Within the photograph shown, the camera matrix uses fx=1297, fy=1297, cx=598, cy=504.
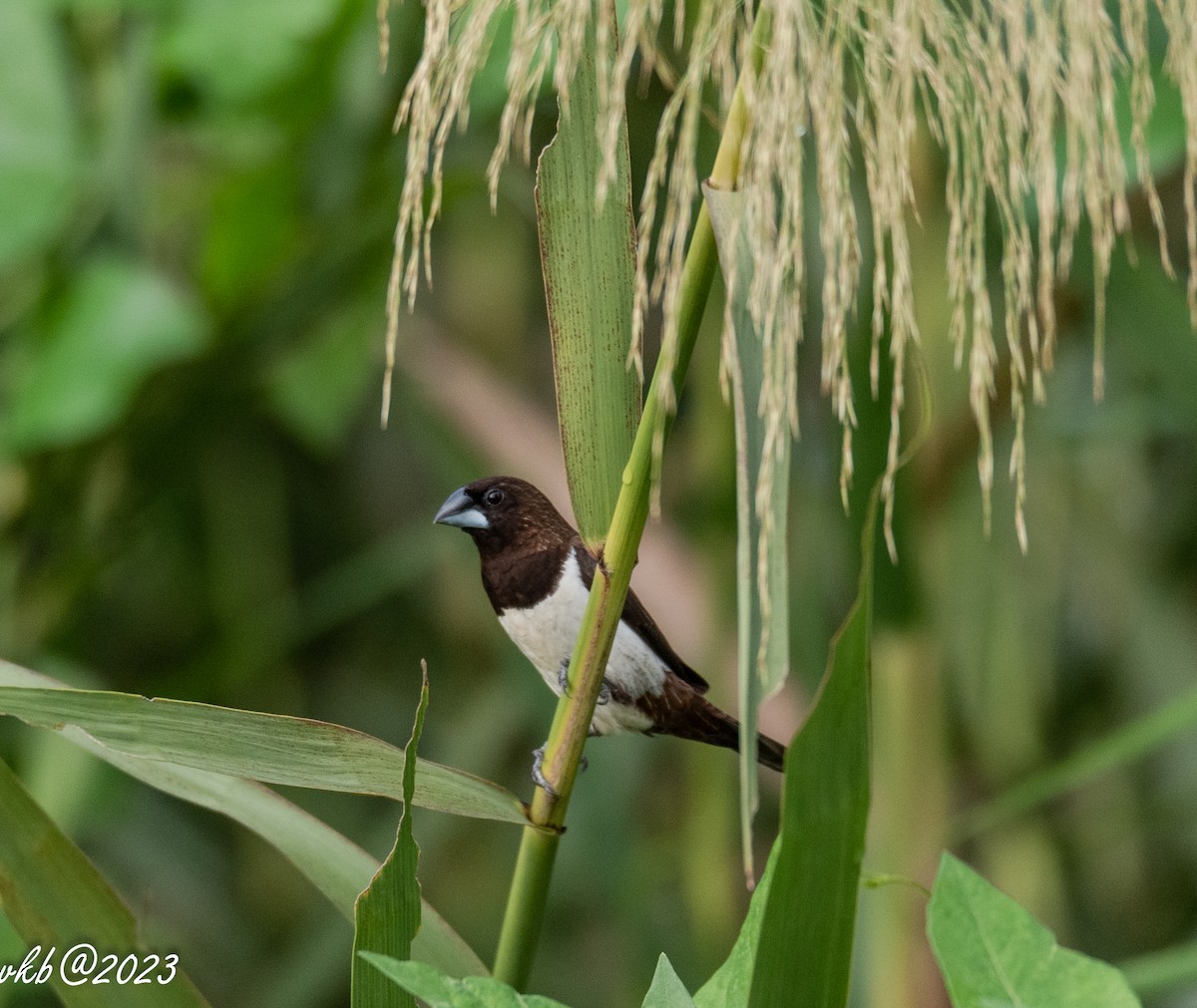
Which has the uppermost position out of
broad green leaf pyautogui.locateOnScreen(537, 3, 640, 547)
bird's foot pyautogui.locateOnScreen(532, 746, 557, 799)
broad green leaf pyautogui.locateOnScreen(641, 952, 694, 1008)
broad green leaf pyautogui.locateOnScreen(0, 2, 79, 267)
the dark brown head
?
broad green leaf pyautogui.locateOnScreen(0, 2, 79, 267)

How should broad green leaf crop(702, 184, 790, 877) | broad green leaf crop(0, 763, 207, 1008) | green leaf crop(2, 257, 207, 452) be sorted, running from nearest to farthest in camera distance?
broad green leaf crop(702, 184, 790, 877), broad green leaf crop(0, 763, 207, 1008), green leaf crop(2, 257, 207, 452)

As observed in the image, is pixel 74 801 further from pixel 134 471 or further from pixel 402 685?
pixel 402 685

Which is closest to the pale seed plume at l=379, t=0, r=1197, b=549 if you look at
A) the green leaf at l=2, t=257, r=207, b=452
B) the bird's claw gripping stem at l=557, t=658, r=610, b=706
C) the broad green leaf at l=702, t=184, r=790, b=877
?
the broad green leaf at l=702, t=184, r=790, b=877

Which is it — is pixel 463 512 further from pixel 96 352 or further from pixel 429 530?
pixel 429 530

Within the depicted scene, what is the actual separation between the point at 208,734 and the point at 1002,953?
28 cm

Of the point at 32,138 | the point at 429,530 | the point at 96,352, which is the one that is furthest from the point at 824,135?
the point at 429,530

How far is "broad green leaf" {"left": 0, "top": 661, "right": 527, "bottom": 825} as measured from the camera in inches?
16.4

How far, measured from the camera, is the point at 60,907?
474 millimetres

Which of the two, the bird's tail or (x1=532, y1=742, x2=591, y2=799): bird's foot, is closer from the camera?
(x1=532, y1=742, x2=591, y2=799): bird's foot

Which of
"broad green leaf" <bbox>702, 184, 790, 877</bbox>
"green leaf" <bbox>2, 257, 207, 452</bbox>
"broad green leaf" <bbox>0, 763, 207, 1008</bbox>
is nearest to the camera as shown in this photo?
"broad green leaf" <bbox>702, 184, 790, 877</bbox>

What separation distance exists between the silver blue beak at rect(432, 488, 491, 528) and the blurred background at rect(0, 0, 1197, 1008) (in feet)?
0.68

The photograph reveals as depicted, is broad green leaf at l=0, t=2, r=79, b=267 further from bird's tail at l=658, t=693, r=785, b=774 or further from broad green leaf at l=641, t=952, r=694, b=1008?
broad green leaf at l=641, t=952, r=694, b=1008

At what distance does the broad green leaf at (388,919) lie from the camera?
42cm

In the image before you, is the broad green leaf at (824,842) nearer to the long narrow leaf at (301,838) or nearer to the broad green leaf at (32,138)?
the long narrow leaf at (301,838)
